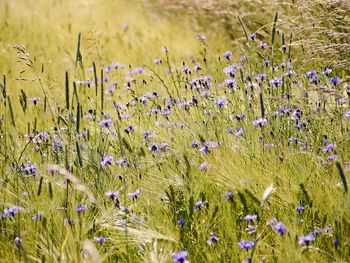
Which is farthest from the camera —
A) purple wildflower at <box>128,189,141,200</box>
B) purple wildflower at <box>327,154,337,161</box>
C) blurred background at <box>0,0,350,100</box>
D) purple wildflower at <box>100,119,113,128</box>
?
blurred background at <box>0,0,350,100</box>

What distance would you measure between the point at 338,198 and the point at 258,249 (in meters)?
0.30

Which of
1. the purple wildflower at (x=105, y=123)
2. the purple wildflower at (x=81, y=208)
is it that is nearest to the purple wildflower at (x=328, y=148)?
the purple wildflower at (x=81, y=208)

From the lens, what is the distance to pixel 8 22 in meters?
5.84

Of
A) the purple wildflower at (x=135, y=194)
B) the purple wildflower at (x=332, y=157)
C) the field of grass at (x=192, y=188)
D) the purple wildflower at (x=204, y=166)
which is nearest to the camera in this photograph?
the field of grass at (x=192, y=188)

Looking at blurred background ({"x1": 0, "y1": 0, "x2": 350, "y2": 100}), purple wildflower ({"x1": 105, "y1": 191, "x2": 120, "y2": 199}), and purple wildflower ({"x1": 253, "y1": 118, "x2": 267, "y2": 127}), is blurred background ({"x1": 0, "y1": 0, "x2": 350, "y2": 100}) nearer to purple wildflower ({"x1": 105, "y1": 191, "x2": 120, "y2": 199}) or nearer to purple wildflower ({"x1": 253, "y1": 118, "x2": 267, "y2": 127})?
purple wildflower ({"x1": 253, "y1": 118, "x2": 267, "y2": 127})

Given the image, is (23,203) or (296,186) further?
(23,203)

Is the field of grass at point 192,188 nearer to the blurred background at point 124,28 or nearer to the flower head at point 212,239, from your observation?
the flower head at point 212,239

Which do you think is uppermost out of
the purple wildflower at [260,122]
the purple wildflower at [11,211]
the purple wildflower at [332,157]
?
the purple wildflower at [260,122]

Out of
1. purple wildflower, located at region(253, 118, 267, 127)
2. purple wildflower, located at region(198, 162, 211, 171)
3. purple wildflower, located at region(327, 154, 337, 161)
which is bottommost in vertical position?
purple wildflower, located at region(198, 162, 211, 171)

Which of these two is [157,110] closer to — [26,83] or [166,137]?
[166,137]

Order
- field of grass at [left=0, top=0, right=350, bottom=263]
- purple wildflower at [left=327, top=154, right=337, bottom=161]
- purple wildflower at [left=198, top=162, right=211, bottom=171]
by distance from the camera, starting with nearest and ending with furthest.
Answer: field of grass at [left=0, top=0, right=350, bottom=263] → purple wildflower at [left=327, top=154, right=337, bottom=161] → purple wildflower at [left=198, top=162, right=211, bottom=171]

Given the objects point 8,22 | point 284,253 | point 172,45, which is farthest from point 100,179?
point 8,22

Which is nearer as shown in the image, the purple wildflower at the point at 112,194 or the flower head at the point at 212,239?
the flower head at the point at 212,239

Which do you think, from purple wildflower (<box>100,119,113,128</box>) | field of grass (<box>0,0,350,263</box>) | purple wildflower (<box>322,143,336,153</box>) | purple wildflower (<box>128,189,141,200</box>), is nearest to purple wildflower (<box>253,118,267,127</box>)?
field of grass (<box>0,0,350,263</box>)
